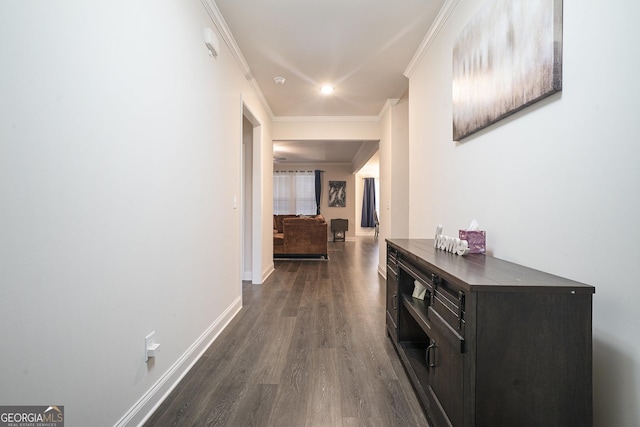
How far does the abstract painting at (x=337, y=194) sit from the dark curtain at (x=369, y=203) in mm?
1356

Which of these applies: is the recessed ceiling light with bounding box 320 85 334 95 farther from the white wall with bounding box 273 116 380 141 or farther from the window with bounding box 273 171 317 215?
the window with bounding box 273 171 317 215

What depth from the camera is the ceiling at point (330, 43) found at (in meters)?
2.13

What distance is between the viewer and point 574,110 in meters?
1.06

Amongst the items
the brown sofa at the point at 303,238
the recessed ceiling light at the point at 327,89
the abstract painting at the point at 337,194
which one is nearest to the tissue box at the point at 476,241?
the recessed ceiling light at the point at 327,89

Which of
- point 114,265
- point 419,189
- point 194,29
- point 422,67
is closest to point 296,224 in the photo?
point 419,189

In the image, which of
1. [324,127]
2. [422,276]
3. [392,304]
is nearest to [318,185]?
[324,127]

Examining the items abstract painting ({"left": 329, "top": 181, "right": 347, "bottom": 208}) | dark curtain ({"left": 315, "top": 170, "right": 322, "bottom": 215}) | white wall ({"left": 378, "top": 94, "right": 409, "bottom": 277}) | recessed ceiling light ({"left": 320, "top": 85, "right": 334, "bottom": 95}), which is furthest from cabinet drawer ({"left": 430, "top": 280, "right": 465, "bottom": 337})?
abstract painting ({"left": 329, "top": 181, "right": 347, "bottom": 208})

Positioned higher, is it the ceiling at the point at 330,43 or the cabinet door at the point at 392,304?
the ceiling at the point at 330,43

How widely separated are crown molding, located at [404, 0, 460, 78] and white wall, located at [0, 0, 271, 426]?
175 centimetres

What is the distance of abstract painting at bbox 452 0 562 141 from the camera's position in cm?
113

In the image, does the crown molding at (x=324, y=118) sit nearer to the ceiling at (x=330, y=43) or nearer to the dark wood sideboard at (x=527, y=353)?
the ceiling at (x=330, y=43)

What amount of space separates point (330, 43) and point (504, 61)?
1.64 m

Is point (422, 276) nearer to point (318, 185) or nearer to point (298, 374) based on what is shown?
point (298, 374)

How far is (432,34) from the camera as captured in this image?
2352mm
